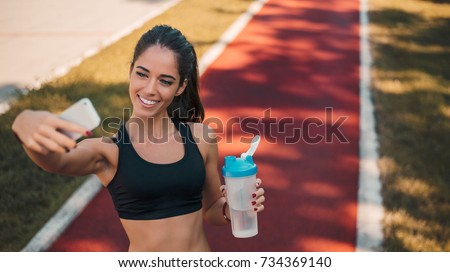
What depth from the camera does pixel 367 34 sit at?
12484 mm

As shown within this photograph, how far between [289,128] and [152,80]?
16.5ft

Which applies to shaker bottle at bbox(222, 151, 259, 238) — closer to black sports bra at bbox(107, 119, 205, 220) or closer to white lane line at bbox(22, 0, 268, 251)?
black sports bra at bbox(107, 119, 205, 220)

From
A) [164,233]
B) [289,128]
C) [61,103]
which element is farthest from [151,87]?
[61,103]

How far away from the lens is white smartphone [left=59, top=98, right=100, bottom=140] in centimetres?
220

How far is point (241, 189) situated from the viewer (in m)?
3.14

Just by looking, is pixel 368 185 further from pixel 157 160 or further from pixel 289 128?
pixel 157 160

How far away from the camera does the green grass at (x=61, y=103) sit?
5.93 m

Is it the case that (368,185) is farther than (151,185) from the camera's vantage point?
Yes

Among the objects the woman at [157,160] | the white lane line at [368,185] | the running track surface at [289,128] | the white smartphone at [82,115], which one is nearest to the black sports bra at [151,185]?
the woman at [157,160]

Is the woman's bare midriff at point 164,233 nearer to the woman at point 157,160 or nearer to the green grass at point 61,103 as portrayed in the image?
the woman at point 157,160

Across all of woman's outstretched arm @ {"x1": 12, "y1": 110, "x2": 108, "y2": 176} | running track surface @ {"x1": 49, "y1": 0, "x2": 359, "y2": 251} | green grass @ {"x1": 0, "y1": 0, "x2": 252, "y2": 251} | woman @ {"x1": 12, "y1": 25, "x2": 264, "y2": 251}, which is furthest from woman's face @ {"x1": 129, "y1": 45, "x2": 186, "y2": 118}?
running track surface @ {"x1": 49, "y1": 0, "x2": 359, "y2": 251}

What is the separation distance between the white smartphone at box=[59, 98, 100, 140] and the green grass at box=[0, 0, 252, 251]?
3.15 meters

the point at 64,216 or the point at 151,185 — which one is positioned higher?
the point at 151,185
